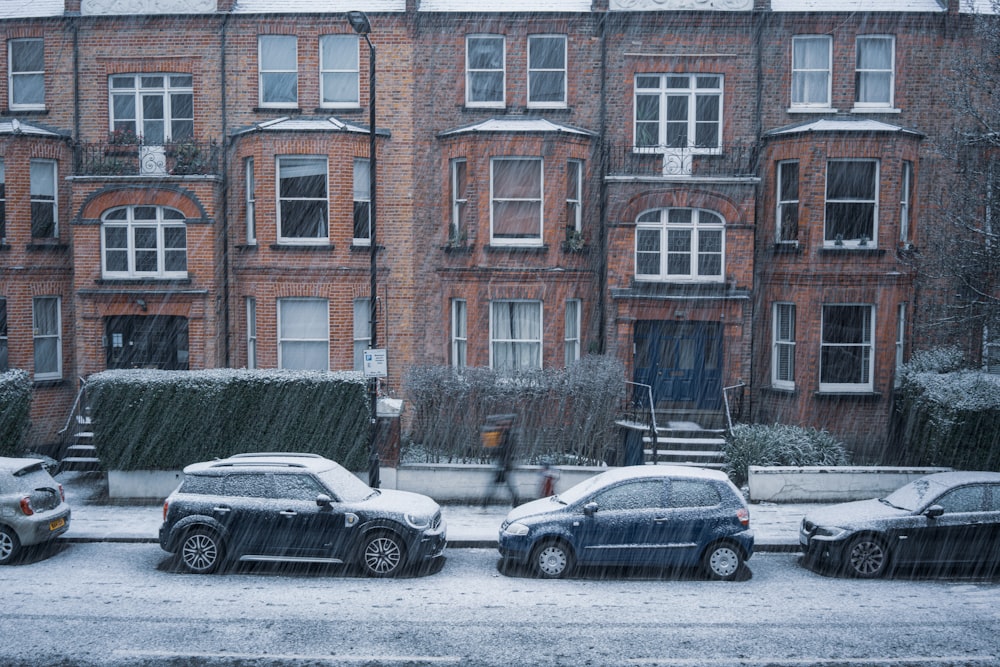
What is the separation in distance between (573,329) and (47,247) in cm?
1305

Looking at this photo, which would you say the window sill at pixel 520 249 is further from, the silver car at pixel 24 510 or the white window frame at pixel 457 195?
the silver car at pixel 24 510

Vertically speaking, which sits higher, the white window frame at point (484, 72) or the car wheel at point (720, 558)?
the white window frame at point (484, 72)

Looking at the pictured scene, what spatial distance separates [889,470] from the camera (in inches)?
599

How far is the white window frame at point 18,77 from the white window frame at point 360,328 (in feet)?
31.5

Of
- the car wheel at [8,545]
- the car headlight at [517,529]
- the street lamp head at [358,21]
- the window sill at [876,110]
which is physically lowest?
the car wheel at [8,545]

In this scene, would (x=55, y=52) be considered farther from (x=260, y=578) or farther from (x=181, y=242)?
(x=260, y=578)

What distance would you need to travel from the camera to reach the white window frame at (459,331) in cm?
1998

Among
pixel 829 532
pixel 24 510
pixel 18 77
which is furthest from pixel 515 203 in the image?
pixel 18 77

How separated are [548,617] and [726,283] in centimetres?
1126

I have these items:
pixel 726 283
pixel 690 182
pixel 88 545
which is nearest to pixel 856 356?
pixel 726 283

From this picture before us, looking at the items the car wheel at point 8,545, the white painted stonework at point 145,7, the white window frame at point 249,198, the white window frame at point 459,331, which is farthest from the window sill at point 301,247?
the car wheel at point 8,545

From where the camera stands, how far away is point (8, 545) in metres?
11.9

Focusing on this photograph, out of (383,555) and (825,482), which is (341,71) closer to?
(383,555)

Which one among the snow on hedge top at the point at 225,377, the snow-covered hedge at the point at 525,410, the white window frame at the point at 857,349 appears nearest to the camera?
the snow on hedge top at the point at 225,377
